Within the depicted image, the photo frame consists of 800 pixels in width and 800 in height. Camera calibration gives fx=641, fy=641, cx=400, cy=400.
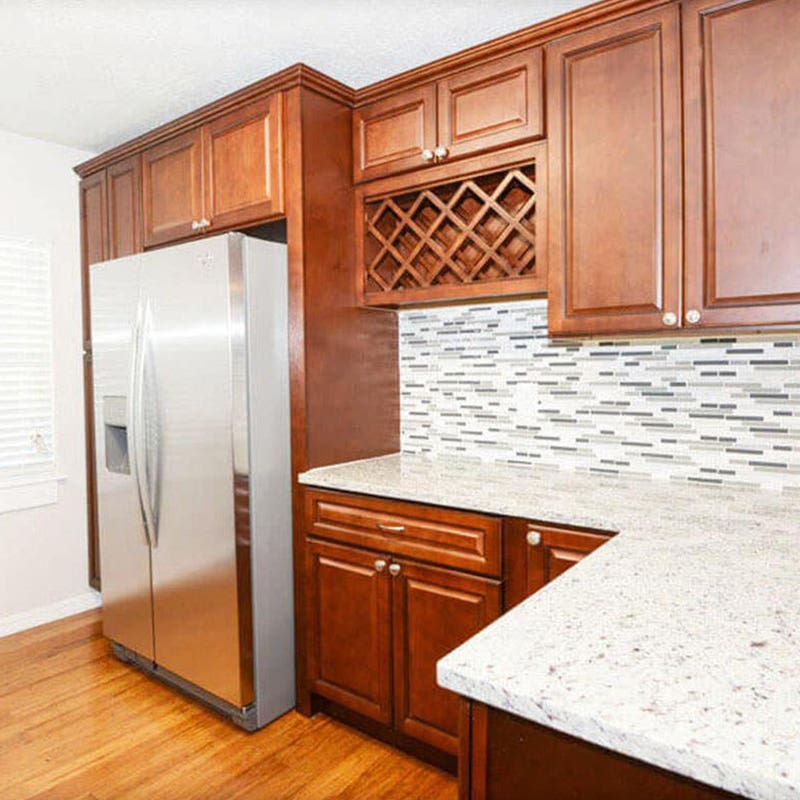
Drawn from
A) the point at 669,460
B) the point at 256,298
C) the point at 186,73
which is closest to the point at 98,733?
the point at 256,298

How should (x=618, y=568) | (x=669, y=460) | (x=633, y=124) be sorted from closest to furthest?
(x=618, y=568) < (x=633, y=124) < (x=669, y=460)

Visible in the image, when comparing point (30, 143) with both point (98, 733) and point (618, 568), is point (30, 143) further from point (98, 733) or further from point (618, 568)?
point (618, 568)

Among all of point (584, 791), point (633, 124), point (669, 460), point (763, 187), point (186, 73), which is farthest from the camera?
point (186, 73)

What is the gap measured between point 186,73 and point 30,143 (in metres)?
1.19

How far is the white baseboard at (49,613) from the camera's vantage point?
305cm

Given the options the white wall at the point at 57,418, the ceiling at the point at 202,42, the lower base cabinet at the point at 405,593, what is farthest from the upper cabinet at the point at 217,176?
the lower base cabinet at the point at 405,593

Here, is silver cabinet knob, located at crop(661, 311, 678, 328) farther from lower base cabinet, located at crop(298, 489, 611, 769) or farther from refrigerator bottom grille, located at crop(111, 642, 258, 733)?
refrigerator bottom grille, located at crop(111, 642, 258, 733)

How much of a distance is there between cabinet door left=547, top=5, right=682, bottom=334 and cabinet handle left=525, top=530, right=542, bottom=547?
2.00ft

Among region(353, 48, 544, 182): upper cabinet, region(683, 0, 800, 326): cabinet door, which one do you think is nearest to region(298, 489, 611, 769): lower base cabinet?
region(683, 0, 800, 326): cabinet door

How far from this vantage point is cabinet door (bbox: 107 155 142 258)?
2.86 metres

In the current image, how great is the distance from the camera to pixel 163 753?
2100 mm

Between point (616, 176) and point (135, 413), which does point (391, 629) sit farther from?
point (616, 176)

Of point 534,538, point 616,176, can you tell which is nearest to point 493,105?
point 616,176

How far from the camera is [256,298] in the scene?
2.17m
